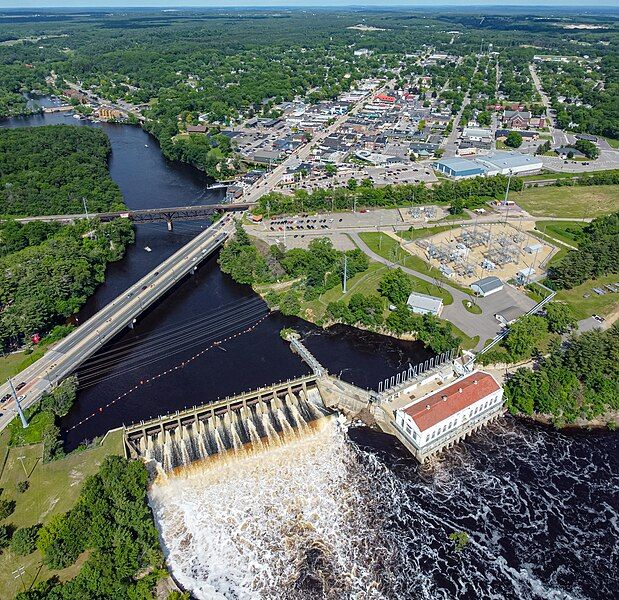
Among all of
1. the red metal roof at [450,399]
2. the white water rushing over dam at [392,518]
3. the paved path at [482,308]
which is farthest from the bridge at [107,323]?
the red metal roof at [450,399]

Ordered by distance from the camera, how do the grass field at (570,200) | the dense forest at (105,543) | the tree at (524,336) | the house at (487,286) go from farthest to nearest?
the grass field at (570,200), the house at (487,286), the tree at (524,336), the dense forest at (105,543)

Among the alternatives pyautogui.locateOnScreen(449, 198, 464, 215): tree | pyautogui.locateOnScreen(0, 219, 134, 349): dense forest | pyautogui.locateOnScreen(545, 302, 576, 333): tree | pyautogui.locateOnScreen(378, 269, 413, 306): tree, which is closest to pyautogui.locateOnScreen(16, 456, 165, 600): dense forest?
pyautogui.locateOnScreen(0, 219, 134, 349): dense forest

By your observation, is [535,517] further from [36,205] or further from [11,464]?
[36,205]

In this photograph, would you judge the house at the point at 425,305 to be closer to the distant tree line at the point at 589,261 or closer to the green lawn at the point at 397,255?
the green lawn at the point at 397,255

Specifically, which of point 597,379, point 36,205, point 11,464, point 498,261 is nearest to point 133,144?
point 36,205

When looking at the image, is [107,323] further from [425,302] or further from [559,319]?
[559,319]

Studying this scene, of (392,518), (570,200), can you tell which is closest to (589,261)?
(570,200)
